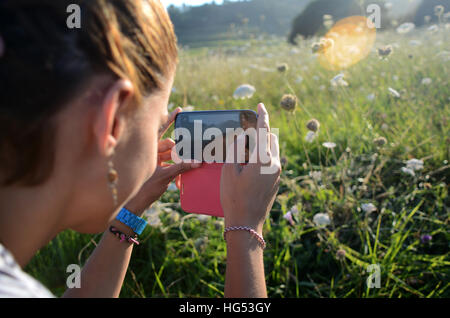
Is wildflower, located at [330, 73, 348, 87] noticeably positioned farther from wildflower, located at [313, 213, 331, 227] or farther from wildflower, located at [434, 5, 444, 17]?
wildflower, located at [434, 5, 444, 17]

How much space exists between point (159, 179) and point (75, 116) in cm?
62

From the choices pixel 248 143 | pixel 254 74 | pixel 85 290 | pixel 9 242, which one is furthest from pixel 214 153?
pixel 254 74

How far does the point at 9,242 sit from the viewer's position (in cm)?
63

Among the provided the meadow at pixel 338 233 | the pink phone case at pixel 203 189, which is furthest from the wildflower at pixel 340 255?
the pink phone case at pixel 203 189

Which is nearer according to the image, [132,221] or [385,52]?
[132,221]

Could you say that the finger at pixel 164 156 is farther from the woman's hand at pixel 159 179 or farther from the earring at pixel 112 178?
the earring at pixel 112 178

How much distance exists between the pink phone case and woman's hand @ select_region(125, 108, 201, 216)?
3 cm

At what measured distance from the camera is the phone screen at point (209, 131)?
44.7 inches

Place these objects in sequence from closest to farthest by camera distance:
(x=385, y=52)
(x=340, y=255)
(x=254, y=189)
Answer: (x=254, y=189)
(x=340, y=255)
(x=385, y=52)

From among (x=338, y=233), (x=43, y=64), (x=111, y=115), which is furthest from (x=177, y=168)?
(x=338, y=233)

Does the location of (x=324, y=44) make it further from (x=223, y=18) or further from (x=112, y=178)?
(x=223, y=18)

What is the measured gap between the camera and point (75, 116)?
1.93 ft
